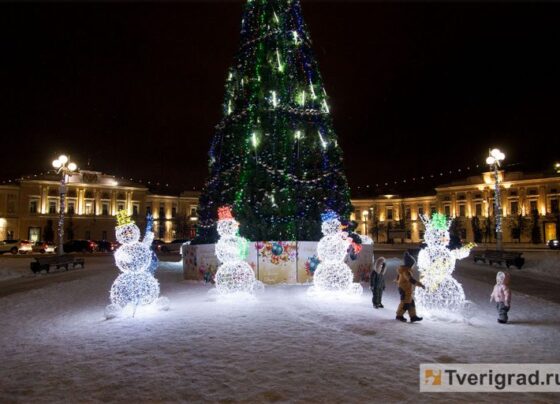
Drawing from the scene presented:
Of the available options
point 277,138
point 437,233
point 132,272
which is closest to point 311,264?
point 277,138

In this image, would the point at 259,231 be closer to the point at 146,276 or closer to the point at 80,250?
the point at 146,276

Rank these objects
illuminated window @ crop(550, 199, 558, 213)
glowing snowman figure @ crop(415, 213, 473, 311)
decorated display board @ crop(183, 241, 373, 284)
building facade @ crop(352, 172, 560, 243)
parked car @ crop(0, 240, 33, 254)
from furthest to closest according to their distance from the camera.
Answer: illuminated window @ crop(550, 199, 558, 213) < building facade @ crop(352, 172, 560, 243) < parked car @ crop(0, 240, 33, 254) < decorated display board @ crop(183, 241, 373, 284) < glowing snowman figure @ crop(415, 213, 473, 311)

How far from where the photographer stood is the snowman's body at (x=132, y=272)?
9.78 metres

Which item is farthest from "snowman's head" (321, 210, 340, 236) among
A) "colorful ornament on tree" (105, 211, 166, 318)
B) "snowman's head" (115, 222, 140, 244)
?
"snowman's head" (115, 222, 140, 244)

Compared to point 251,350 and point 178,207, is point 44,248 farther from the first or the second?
point 251,350

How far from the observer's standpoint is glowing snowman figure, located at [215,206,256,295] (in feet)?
38.8

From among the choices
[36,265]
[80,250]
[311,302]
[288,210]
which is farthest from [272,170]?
[80,250]

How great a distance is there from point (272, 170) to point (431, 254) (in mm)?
8538

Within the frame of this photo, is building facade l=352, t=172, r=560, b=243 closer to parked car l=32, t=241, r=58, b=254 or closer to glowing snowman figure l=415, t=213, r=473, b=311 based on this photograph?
parked car l=32, t=241, r=58, b=254

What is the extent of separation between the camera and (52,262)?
875 inches

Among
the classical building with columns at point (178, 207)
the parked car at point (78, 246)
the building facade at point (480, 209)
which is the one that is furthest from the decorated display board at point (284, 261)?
the classical building with columns at point (178, 207)

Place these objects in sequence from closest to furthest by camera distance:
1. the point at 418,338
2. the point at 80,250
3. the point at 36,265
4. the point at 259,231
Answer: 1. the point at 418,338
2. the point at 259,231
3. the point at 36,265
4. the point at 80,250

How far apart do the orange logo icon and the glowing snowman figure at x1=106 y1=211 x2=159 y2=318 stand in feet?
21.2

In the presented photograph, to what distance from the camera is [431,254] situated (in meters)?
9.56
